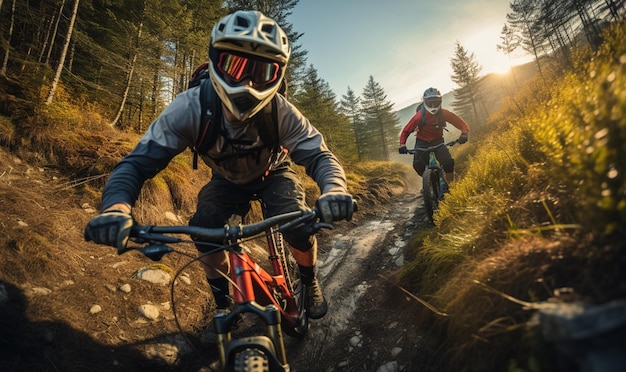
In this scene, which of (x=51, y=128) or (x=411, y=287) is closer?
(x=411, y=287)

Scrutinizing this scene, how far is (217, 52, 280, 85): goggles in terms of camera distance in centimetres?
258

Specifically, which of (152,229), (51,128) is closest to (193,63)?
(51,128)

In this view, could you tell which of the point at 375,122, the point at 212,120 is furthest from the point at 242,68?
the point at 375,122

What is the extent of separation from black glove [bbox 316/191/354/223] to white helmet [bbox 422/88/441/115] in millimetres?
6376

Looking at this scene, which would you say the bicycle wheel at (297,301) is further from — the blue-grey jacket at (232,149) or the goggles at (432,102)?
the goggles at (432,102)

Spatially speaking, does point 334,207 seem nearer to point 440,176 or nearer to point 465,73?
point 440,176

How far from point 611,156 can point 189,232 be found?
2153mm

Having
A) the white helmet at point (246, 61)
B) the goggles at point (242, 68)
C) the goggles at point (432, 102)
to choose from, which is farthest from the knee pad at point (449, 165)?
the goggles at point (242, 68)

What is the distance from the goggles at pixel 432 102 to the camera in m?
7.23

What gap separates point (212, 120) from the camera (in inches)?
107

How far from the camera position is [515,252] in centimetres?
180

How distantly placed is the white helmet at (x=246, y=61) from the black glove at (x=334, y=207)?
48.8 inches

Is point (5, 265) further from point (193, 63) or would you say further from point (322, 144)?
point (193, 63)

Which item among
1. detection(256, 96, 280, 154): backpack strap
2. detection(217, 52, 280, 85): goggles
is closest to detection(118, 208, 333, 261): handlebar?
detection(256, 96, 280, 154): backpack strap
